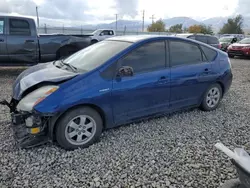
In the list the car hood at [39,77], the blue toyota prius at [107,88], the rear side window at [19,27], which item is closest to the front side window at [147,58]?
the blue toyota prius at [107,88]

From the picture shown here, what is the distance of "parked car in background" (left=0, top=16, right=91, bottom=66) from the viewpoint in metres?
7.01

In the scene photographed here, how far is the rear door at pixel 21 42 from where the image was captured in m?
7.07

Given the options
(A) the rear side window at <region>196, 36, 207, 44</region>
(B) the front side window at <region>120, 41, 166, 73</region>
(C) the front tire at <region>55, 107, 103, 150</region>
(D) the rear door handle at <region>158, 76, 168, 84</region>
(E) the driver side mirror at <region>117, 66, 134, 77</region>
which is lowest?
(C) the front tire at <region>55, 107, 103, 150</region>

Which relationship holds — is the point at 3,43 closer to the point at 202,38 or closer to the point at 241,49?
the point at 202,38

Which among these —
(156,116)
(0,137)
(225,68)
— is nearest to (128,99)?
(156,116)

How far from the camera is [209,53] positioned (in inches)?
175

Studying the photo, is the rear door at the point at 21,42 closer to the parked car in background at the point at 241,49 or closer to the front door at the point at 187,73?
the front door at the point at 187,73

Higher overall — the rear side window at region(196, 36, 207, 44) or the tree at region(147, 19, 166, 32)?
the tree at region(147, 19, 166, 32)

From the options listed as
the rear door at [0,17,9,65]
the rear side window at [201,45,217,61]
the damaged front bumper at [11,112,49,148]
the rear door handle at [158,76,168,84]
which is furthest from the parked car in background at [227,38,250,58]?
the damaged front bumper at [11,112,49,148]

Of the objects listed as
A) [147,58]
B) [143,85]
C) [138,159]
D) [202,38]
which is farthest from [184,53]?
[202,38]

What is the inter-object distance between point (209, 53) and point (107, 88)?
2436 mm

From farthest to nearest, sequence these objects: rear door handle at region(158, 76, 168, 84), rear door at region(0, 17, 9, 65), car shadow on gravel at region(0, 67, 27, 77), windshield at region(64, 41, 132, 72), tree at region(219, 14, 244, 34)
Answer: tree at region(219, 14, 244, 34) → car shadow on gravel at region(0, 67, 27, 77) → rear door at region(0, 17, 9, 65) → rear door handle at region(158, 76, 168, 84) → windshield at region(64, 41, 132, 72)

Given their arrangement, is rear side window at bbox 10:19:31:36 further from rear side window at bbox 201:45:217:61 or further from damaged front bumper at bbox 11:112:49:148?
A: rear side window at bbox 201:45:217:61

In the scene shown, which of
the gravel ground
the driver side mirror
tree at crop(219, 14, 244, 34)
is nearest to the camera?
the gravel ground
